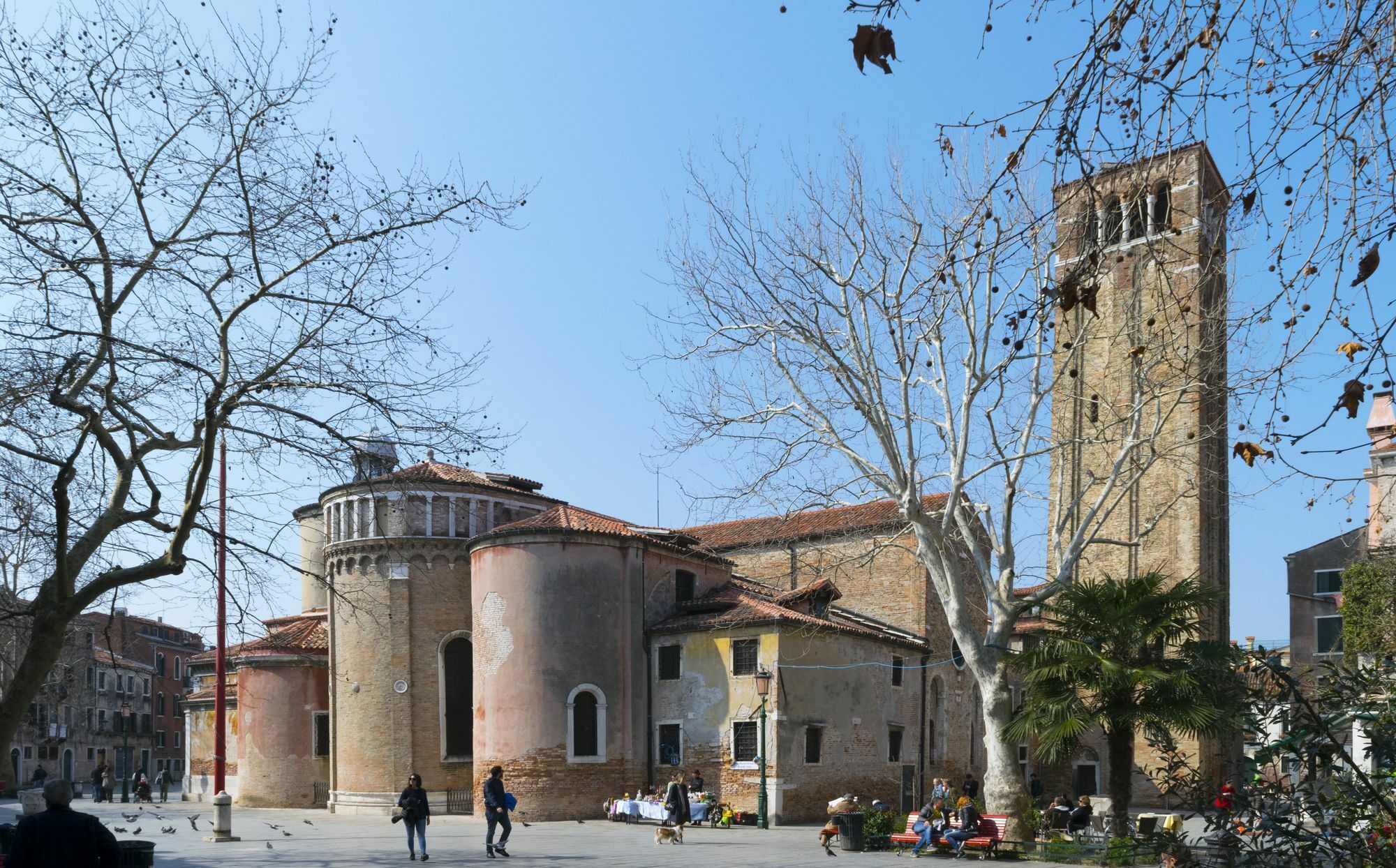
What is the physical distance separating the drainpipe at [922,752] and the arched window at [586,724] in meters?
9.37

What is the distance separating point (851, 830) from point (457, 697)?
52.2 ft

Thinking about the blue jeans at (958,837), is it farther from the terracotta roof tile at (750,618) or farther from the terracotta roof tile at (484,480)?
the terracotta roof tile at (484,480)

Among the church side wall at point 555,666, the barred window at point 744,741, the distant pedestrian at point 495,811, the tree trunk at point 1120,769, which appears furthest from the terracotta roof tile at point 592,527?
the tree trunk at point 1120,769

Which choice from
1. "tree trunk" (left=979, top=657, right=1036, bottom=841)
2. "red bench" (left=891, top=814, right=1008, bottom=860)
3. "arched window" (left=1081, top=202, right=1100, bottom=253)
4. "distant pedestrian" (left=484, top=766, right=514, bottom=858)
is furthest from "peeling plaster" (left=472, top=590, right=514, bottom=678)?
"arched window" (left=1081, top=202, right=1100, bottom=253)

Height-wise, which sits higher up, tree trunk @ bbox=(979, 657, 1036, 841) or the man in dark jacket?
the man in dark jacket

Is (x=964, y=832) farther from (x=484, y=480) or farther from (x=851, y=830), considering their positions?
(x=484, y=480)

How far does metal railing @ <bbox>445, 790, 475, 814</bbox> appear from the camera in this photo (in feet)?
108

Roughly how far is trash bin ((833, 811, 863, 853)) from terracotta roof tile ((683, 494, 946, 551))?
13.7 metres

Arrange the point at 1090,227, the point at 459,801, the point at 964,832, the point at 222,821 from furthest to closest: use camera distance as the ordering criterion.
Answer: the point at 459,801 < the point at 222,821 < the point at 964,832 < the point at 1090,227

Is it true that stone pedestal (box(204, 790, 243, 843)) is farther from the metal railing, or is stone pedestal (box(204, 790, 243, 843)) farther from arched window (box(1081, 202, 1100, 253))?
arched window (box(1081, 202, 1100, 253))

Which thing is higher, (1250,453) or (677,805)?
(1250,453)

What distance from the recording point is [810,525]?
39.6 m

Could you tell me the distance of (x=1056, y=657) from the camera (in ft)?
63.4

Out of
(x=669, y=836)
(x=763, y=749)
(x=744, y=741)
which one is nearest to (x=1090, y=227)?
(x=669, y=836)
